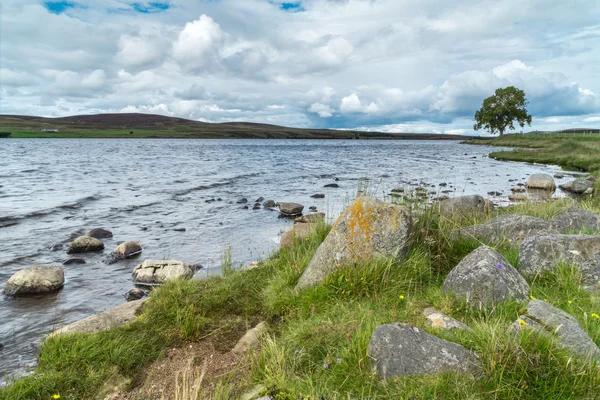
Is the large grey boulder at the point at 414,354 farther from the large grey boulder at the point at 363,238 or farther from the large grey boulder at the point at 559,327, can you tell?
the large grey boulder at the point at 363,238

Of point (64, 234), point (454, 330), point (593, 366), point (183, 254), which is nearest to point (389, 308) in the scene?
point (454, 330)

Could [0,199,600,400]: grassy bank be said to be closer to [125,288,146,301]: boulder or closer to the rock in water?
[125,288,146,301]: boulder

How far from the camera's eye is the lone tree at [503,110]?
9688 centimetres

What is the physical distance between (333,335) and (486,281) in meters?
2.36

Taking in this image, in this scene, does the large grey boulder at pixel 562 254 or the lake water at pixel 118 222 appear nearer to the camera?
the large grey boulder at pixel 562 254

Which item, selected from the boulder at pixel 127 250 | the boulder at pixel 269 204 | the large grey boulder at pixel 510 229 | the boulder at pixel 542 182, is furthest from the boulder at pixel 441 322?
the boulder at pixel 542 182

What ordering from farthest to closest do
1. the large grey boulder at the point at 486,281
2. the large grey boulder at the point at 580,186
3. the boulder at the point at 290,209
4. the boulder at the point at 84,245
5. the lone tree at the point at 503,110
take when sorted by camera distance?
the lone tree at the point at 503,110, the large grey boulder at the point at 580,186, the boulder at the point at 290,209, the boulder at the point at 84,245, the large grey boulder at the point at 486,281

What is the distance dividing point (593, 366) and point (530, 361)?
52 centimetres

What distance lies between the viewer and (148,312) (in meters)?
6.16

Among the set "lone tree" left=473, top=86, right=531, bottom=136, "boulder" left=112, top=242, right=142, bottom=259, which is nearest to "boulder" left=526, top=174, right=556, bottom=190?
"boulder" left=112, top=242, right=142, bottom=259

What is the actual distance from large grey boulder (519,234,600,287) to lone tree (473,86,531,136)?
10480 centimetres

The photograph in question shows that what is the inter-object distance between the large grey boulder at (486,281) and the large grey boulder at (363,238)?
112cm

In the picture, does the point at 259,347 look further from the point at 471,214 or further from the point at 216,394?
the point at 471,214

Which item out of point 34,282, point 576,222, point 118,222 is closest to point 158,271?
point 34,282
